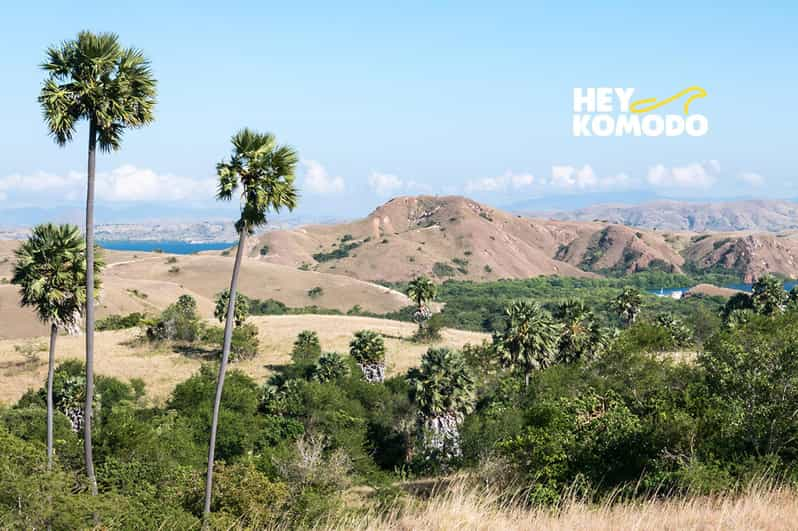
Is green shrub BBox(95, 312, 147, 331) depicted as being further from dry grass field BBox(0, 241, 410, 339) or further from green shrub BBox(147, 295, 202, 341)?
dry grass field BBox(0, 241, 410, 339)

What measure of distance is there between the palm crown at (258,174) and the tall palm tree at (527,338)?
108ft

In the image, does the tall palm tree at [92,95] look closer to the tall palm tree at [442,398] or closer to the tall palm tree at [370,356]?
the tall palm tree at [442,398]

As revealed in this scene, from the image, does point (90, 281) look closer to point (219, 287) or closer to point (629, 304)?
point (629, 304)

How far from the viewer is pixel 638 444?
27.2 m

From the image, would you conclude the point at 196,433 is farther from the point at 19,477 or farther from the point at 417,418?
the point at 19,477

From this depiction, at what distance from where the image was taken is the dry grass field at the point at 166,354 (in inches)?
2584

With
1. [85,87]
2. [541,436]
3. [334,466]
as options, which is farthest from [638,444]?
[85,87]

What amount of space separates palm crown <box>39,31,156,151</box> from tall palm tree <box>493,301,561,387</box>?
37.4m

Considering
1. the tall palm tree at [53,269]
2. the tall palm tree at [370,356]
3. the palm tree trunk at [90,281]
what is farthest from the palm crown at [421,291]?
the palm tree trunk at [90,281]

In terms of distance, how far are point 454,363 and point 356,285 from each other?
145m

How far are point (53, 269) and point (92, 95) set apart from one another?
9293mm

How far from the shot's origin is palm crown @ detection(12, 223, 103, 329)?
87.7 feet

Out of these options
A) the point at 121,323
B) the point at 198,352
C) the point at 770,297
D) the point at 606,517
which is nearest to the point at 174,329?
the point at 198,352

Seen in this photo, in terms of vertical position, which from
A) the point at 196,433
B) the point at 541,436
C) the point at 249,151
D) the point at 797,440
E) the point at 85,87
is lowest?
the point at 196,433
